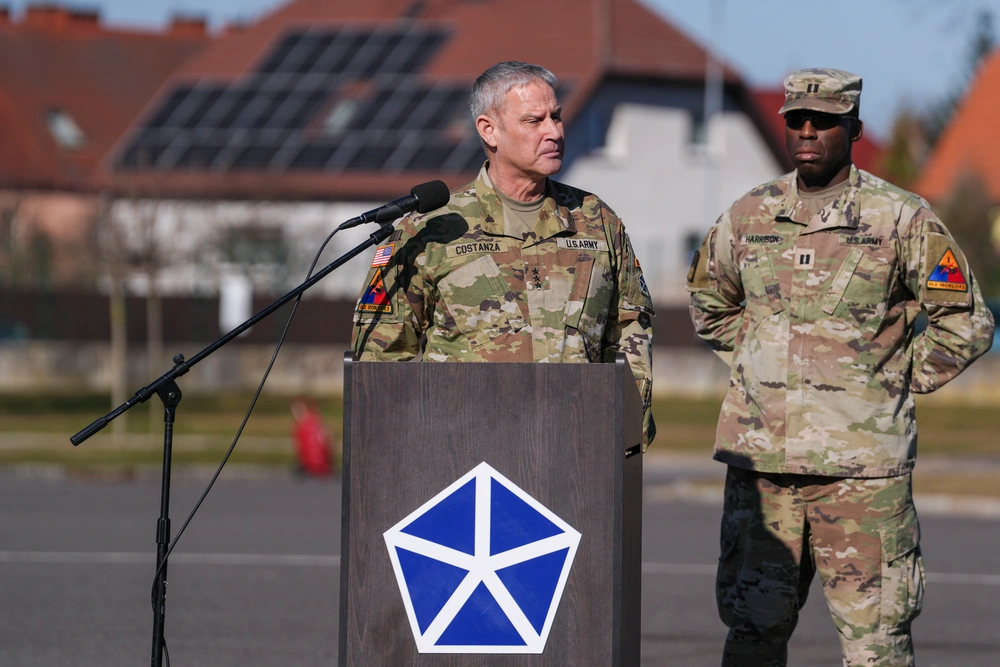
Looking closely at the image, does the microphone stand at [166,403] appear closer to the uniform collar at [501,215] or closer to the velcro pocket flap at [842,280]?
the uniform collar at [501,215]

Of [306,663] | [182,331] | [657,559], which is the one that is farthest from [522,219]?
[182,331]

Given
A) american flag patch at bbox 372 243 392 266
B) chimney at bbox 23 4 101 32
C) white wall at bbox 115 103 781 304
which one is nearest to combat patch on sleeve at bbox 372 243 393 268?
american flag patch at bbox 372 243 392 266

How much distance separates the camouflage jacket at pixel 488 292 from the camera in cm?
441

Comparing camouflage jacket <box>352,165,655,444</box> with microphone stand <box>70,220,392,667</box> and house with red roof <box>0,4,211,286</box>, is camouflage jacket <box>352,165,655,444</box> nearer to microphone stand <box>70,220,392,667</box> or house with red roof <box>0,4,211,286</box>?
microphone stand <box>70,220,392,667</box>

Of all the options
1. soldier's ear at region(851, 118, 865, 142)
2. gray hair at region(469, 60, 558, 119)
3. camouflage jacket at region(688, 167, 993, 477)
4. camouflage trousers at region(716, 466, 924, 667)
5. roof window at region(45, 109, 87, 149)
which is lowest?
camouflage trousers at region(716, 466, 924, 667)

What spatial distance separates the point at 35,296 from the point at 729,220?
89.2 ft

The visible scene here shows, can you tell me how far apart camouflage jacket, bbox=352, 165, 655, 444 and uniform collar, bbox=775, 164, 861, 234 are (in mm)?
754

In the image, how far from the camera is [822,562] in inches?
191

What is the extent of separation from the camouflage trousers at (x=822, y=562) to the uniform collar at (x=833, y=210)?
81cm

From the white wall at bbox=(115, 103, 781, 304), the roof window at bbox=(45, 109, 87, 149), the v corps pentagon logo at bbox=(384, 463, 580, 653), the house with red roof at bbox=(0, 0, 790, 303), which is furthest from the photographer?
the roof window at bbox=(45, 109, 87, 149)

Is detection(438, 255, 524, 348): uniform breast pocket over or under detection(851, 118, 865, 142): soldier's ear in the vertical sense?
under

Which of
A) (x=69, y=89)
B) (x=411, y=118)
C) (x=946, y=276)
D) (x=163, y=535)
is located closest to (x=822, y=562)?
(x=946, y=276)

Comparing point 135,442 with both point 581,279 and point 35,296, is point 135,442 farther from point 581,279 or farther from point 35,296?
point 581,279

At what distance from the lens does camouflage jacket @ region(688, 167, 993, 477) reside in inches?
189
